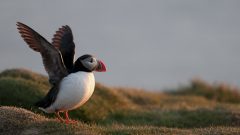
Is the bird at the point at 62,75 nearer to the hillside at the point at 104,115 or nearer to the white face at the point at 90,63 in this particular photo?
the white face at the point at 90,63

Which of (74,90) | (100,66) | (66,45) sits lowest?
(74,90)

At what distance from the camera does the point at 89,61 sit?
10812 millimetres

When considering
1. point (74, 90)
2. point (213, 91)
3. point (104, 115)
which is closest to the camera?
point (74, 90)

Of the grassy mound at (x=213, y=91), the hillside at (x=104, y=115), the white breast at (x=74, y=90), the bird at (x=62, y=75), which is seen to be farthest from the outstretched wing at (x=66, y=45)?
the grassy mound at (x=213, y=91)

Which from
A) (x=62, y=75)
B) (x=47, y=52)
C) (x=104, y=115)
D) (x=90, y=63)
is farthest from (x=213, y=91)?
(x=47, y=52)

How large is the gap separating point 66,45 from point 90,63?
0.83 metres

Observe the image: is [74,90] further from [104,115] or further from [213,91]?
[213,91]

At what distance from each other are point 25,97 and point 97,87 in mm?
3390

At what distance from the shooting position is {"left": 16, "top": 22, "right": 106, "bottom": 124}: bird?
1039 cm

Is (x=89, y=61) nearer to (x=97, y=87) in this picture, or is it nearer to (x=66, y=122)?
(x=66, y=122)

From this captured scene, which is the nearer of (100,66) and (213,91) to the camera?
(100,66)

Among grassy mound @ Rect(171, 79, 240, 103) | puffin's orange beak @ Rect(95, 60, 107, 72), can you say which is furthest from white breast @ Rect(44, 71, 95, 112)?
grassy mound @ Rect(171, 79, 240, 103)

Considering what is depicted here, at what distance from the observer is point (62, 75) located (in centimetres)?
1080

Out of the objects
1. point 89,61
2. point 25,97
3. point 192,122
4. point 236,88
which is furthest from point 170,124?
point 236,88
